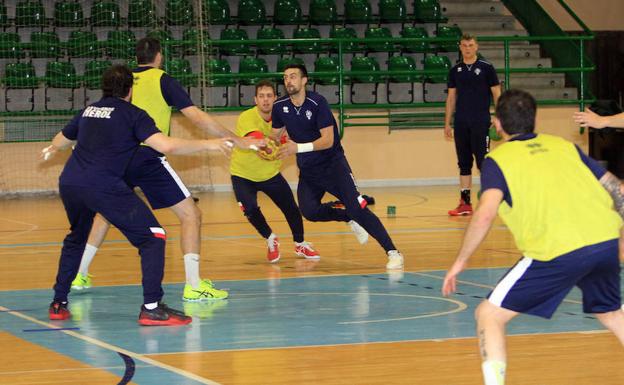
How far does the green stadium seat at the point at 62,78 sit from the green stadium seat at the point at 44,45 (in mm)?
352

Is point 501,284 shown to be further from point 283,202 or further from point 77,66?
point 77,66

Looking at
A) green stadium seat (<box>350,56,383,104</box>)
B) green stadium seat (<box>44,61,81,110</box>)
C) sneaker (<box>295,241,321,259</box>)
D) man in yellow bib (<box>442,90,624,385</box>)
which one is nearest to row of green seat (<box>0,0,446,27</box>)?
green stadium seat (<box>44,61,81,110</box>)

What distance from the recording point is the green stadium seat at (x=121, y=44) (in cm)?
2137

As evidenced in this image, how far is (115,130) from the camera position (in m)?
7.68

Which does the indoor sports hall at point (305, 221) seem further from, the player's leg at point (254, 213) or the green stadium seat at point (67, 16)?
the player's leg at point (254, 213)

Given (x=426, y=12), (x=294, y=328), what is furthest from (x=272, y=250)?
(x=426, y=12)

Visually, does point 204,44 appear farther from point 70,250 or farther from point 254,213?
point 70,250

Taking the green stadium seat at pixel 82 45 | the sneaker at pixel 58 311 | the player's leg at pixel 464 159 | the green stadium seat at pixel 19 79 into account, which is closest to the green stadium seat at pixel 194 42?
the green stadium seat at pixel 82 45

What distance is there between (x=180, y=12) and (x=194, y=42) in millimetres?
928

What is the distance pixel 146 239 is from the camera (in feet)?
25.9

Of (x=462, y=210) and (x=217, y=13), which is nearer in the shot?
(x=462, y=210)

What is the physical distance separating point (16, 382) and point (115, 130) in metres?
2.09

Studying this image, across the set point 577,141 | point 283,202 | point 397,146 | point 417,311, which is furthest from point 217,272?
point 577,141

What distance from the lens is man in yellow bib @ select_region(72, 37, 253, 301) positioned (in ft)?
28.7
